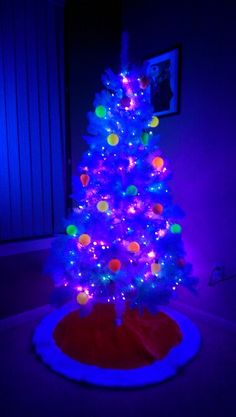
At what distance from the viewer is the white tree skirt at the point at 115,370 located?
1883mm

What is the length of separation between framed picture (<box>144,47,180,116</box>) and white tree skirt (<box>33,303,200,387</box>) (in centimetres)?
200

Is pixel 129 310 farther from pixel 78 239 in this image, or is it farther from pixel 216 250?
pixel 216 250

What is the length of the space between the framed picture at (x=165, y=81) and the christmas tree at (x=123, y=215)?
2.03ft

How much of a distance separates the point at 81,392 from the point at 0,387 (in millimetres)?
489

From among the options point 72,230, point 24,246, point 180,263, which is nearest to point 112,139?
point 72,230

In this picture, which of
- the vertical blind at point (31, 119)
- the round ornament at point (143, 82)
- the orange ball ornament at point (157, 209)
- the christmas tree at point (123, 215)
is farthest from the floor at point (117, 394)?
the round ornament at point (143, 82)

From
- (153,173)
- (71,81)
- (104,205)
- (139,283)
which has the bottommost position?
(139,283)

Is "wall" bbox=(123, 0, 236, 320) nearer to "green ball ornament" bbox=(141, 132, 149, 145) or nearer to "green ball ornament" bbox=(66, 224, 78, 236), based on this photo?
"green ball ornament" bbox=(141, 132, 149, 145)

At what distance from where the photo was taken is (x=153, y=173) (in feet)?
7.74

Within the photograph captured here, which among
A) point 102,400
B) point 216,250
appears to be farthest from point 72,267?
point 216,250

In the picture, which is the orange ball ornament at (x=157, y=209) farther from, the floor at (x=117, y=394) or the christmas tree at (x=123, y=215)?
the floor at (x=117, y=394)

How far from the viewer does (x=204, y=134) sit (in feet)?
8.82

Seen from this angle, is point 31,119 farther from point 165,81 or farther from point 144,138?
point 165,81

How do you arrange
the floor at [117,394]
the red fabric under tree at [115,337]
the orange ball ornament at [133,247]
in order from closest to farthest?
the floor at [117,394]
the red fabric under tree at [115,337]
the orange ball ornament at [133,247]
